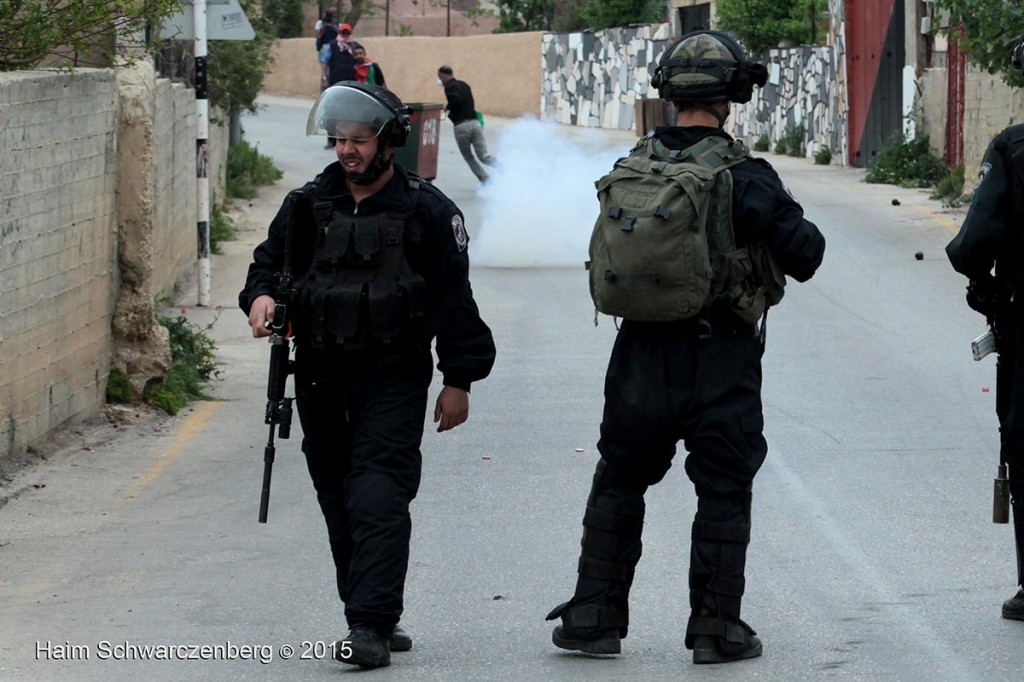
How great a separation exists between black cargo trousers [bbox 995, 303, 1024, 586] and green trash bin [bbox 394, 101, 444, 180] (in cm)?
1721

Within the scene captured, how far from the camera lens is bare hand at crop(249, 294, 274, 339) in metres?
4.96

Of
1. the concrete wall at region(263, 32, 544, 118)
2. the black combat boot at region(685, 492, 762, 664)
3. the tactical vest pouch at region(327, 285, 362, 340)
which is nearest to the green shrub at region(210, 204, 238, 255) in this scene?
the tactical vest pouch at region(327, 285, 362, 340)

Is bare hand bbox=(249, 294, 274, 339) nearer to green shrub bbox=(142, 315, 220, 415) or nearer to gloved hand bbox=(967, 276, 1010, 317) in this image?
gloved hand bbox=(967, 276, 1010, 317)

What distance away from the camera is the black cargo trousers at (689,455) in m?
4.76

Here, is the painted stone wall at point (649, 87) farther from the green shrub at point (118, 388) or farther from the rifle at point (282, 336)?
the rifle at point (282, 336)

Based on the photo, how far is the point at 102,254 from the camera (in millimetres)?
9047

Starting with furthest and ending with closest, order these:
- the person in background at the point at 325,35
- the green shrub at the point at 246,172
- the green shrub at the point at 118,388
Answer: the person in background at the point at 325,35 → the green shrub at the point at 246,172 → the green shrub at the point at 118,388

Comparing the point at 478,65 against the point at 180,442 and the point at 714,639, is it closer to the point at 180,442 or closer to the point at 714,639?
the point at 180,442

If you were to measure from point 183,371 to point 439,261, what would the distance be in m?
5.45

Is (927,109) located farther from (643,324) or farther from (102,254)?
(643,324)

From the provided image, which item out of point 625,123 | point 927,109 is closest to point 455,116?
point 927,109

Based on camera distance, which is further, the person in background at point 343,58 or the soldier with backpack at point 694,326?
the person in background at point 343,58

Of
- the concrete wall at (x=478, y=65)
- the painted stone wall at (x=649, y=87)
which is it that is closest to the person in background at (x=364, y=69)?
the painted stone wall at (x=649, y=87)

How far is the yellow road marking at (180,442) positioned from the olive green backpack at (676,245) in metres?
3.60
